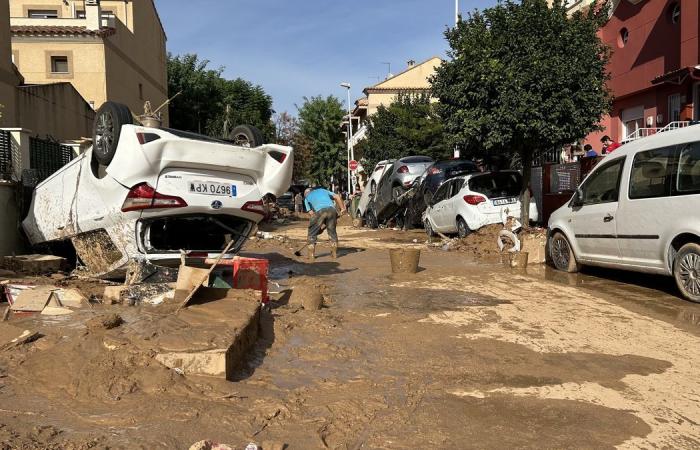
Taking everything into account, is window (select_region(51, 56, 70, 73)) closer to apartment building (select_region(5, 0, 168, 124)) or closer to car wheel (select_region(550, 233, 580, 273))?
apartment building (select_region(5, 0, 168, 124))

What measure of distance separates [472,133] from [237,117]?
114 feet

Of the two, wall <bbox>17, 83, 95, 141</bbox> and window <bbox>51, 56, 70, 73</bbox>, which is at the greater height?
window <bbox>51, 56, 70, 73</bbox>

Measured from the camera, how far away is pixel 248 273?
234 inches

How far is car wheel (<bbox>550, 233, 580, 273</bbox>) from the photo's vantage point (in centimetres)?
913

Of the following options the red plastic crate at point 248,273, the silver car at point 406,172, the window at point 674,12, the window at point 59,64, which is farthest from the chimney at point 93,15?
the red plastic crate at point 248,273

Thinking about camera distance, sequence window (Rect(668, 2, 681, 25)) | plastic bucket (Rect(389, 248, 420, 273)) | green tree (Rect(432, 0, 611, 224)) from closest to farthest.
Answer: plastic bucket (Rect(389, 248, 420, 273))
green tree (Rect(432, 0, 611, 224))
window (Rect(668, 2, 681, 25))

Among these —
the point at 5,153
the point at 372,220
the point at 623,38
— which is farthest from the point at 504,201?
the point at 623,38

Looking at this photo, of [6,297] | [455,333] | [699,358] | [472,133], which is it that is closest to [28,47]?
[472,133]

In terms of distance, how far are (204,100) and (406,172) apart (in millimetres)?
30559

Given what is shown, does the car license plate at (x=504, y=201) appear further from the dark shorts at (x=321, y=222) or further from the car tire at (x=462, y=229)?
the dark shorts at (x=321, y=222)

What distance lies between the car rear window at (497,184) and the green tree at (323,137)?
139ft

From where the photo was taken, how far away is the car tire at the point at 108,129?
18.2 ft

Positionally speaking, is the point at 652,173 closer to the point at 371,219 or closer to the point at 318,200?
the point at 318,200

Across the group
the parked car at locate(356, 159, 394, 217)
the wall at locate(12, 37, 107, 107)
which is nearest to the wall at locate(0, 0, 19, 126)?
the parked car at locate(356, 159, 394, 217)
